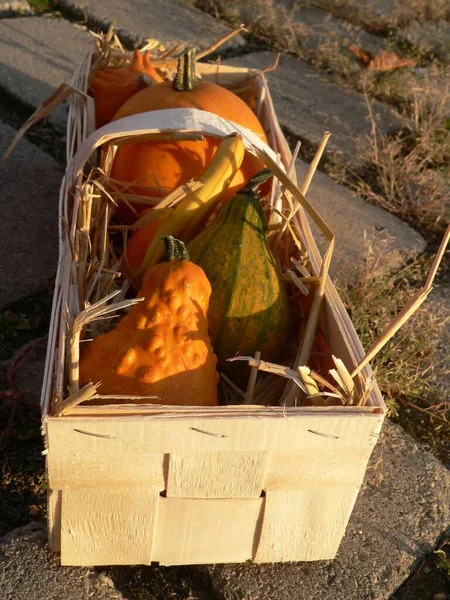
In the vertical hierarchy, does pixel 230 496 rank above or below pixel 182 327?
below

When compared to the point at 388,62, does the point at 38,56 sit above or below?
below

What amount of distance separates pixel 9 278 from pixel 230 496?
1188mm

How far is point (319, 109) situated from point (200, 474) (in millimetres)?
2464

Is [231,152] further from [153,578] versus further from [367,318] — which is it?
[153,578]

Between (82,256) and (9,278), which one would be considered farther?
(9,278)

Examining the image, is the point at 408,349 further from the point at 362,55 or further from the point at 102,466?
the point at 362,55

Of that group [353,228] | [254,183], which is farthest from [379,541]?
[353,228]

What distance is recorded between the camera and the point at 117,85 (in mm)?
2600

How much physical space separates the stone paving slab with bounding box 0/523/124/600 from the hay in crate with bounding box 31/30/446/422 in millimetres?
401

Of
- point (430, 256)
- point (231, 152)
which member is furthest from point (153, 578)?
point (430, 256)

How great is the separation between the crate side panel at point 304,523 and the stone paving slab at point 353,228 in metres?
1.09

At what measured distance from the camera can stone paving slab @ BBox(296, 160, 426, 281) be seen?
2.74 m

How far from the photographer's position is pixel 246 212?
1.82m

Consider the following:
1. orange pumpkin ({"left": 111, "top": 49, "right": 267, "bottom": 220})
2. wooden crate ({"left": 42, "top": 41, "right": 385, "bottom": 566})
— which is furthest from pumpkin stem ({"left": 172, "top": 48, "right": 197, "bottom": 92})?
wooden crate ({"left": 42, "top": 41, "right": 385, "bottom": 566})
